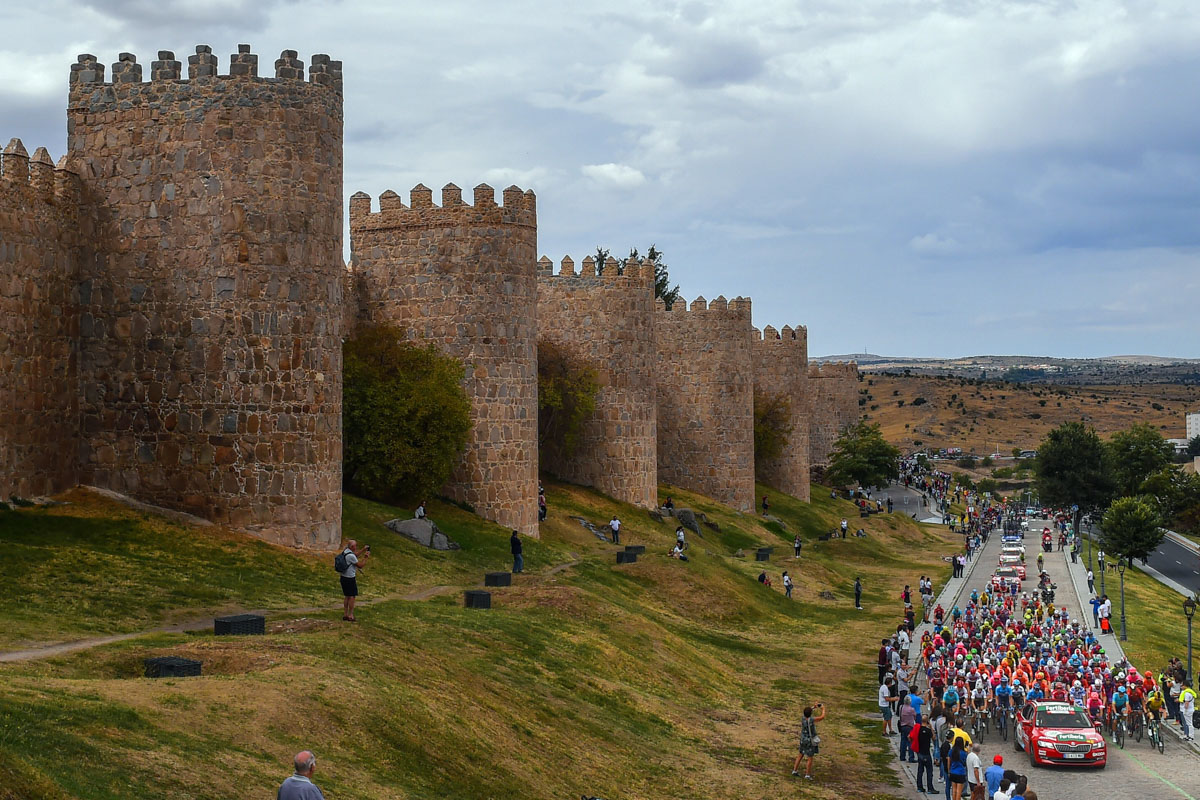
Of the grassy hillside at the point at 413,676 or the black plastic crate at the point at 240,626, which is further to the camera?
the black plastic crate at the point at 240,626

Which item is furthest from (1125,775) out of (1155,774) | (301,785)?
(301,785)

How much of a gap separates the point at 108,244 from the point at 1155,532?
53743 millimetres

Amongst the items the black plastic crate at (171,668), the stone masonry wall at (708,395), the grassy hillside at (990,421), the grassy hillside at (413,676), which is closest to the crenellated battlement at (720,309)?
the stone masonry wall at (708,395)

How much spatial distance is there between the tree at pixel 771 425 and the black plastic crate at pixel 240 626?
52.2m

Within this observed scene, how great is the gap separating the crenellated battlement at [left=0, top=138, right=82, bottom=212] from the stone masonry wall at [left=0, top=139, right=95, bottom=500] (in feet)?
0.06

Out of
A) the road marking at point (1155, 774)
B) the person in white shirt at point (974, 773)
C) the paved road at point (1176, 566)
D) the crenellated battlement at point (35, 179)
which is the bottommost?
the paved road at point (1176, 566)

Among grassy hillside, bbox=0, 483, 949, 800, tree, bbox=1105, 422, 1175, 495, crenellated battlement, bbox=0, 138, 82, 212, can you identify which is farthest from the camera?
tree, bbox=1105, 422, 1175, 495

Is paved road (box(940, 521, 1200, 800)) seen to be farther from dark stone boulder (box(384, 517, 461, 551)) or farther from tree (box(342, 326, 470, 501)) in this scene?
tree (box(342, 326, 470, 501))

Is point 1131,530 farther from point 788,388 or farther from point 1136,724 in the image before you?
point 1136,724

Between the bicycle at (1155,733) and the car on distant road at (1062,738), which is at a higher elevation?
the car on distant road at (1062,738)

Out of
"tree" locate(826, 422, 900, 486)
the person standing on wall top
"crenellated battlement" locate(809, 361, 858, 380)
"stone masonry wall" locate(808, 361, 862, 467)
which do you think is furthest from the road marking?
"crenellated battlement" locate(809, 361, 858, 380)

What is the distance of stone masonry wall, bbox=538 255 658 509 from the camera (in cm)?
5141

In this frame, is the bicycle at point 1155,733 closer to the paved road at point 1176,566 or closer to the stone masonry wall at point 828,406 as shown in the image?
the paved road at point 1176,566

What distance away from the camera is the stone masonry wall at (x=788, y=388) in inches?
2872
